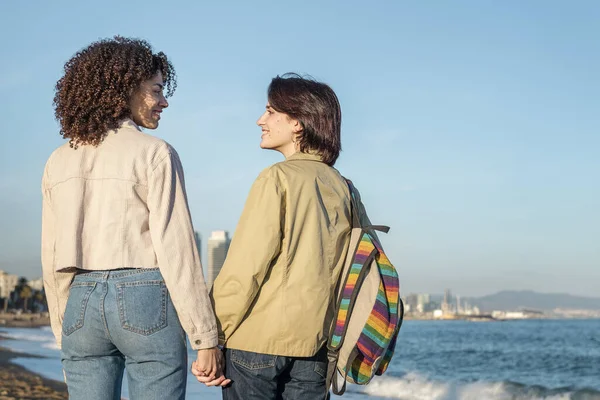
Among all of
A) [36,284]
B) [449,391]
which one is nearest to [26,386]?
[449,391]

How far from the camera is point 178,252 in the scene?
2215mm

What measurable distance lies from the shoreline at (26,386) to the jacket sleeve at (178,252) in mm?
6948

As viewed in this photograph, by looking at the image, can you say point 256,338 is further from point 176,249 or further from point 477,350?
point 477,350

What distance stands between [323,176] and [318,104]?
25 cm

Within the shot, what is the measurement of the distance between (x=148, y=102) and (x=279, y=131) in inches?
17.7

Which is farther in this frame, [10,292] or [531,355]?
[10,292]

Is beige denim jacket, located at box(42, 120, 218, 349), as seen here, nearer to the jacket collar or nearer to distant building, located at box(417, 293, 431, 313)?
the jacket collar

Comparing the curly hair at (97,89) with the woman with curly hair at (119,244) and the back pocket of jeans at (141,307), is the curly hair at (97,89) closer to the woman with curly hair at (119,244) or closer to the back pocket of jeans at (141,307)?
the woman with curly hair at (119,244)

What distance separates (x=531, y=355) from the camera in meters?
28.0

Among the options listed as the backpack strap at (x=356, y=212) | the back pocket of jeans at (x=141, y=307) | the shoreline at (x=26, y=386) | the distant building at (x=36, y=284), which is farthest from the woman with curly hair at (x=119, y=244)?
the distant building at (x=36, y=284)

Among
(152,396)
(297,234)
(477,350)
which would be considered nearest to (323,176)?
(297,234)

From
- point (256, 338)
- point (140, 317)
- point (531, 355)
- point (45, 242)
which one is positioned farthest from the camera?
point (531, 355)

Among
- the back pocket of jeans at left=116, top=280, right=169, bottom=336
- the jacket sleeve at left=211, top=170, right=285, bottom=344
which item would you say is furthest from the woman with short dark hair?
the back pocket of jeans at left=116, top=280, right=169, bottom=336

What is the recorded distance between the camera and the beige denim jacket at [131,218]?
219 cm
